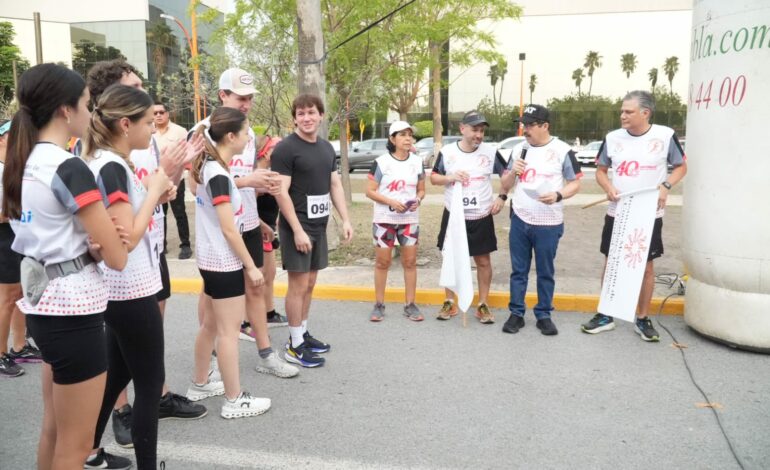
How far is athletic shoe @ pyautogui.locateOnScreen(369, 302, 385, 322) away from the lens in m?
5.51

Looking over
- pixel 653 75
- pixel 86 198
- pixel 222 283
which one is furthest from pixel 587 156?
pixel 86 198

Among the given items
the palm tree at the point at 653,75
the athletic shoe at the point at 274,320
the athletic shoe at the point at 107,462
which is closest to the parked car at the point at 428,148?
the athletic shoe at the point at 274,320

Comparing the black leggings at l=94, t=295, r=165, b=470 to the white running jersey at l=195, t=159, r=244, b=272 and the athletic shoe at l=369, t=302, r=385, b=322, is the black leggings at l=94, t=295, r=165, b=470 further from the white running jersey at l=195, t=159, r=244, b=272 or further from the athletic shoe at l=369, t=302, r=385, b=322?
the athletic shoe at l=369, t=302, r=385, b=322

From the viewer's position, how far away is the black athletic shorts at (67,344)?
2.14 metres

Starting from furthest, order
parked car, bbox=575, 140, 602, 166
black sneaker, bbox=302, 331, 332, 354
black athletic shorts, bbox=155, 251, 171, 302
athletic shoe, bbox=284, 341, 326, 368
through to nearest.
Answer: parked car, bbox=575, 140, 602, 166
black sneaker, bbox=302, 331, 332, 354
athletic shoe, bbox=284, 341, 326, 368
black athletic shorts, bbox=155, 251, 171, 302

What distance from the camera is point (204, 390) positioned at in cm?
385

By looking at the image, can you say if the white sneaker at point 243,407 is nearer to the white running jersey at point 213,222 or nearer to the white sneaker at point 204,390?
the white sneaker at point 204,390

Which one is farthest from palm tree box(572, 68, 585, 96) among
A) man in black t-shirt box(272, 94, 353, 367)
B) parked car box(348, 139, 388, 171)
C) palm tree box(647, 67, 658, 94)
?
man in black t-shirt box(272, 94, 353, 367)

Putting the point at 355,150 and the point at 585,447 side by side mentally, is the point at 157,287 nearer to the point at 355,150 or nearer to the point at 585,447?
the point at 585,447

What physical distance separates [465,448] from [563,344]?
193cm

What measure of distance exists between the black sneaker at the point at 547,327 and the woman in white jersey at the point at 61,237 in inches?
147

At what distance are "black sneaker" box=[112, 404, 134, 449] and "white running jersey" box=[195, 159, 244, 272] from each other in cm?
91

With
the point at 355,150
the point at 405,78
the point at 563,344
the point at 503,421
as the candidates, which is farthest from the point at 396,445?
the point at 355,150

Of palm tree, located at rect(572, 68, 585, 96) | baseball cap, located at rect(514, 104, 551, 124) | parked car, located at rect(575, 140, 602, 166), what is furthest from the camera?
palm tree, located at rect(572, 68, 585, 96)
